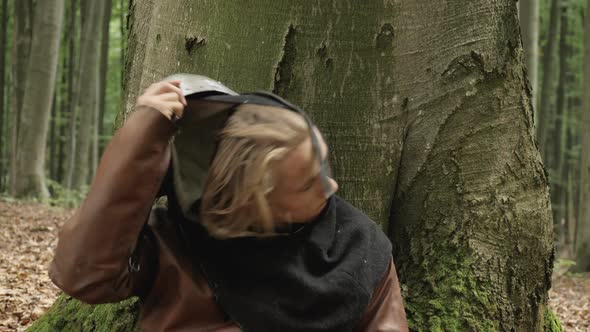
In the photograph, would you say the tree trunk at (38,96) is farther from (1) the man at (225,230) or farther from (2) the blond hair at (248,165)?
(2) the blond hair at (248,165)

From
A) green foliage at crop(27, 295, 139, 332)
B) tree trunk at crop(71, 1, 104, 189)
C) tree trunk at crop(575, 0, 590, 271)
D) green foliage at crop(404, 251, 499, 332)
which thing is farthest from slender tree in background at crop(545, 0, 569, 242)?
green foliage at crop(27, 295, 139, 332)

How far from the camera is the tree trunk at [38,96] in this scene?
43.3ft

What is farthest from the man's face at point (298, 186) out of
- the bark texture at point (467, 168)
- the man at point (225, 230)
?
the bark texture at point (467, 168)

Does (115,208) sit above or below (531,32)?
below

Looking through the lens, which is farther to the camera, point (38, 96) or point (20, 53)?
point (20, 53)

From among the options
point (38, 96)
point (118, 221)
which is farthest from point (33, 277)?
point (38, 96)

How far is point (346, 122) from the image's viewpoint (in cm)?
283

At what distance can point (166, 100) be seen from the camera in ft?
6.39

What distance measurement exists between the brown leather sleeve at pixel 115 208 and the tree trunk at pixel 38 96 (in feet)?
39.8

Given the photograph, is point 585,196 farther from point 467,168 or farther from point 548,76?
point 467,168

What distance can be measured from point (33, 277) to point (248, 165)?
204 inches

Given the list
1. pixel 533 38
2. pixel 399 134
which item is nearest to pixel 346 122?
pixel 399 134

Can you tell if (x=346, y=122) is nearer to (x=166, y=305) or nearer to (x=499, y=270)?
(x=499, y=270)

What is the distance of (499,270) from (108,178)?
5.77 ft
